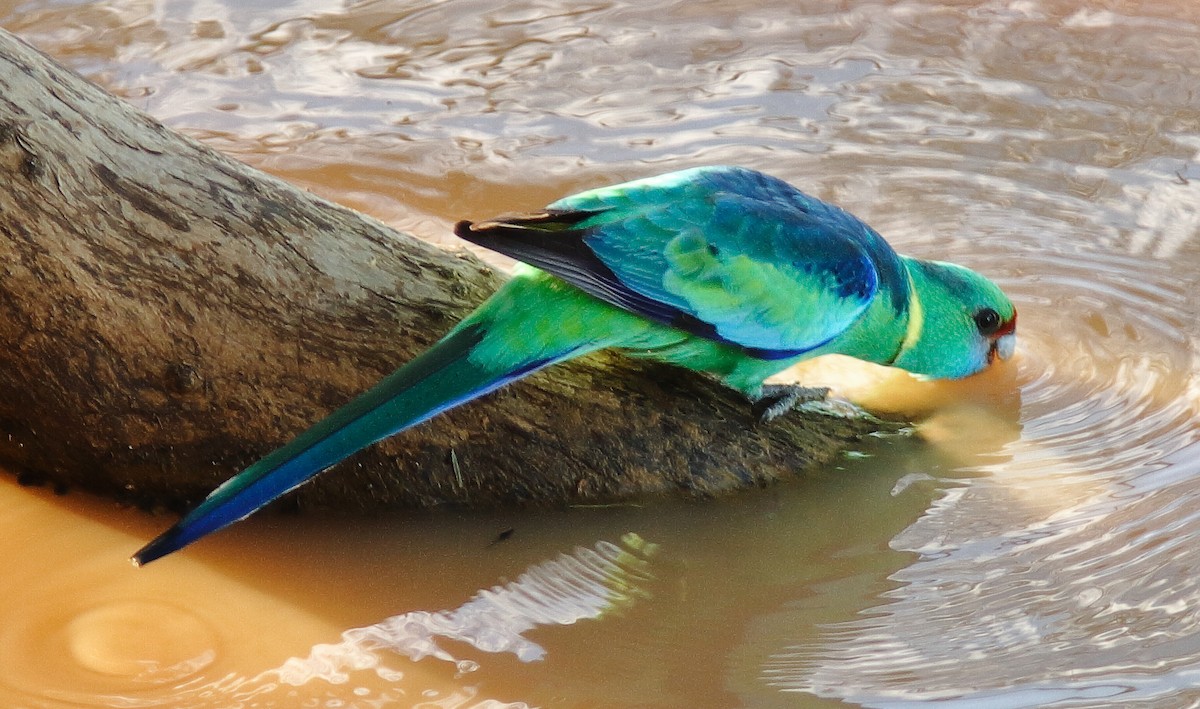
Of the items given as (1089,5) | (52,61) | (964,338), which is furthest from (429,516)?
(1089,5)

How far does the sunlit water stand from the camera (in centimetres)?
239

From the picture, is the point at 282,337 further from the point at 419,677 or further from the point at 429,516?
the point at 419,677

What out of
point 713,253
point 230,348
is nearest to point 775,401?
point 713,253

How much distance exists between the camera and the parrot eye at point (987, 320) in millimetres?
3351

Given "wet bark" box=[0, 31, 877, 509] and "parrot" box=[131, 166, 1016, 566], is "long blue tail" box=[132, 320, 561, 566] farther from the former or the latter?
"wet bark" box=[0, 31, 877, 509]

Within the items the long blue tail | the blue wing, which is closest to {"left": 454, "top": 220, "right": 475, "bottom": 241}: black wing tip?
the blue wing

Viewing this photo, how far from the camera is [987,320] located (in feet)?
11.1

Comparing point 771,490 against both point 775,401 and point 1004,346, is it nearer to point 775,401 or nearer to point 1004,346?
point 775,401

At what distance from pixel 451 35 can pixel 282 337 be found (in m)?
3.11

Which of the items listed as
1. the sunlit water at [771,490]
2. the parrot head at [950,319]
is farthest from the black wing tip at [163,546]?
the parrot head at [950,319]

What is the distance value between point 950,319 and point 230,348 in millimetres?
1955

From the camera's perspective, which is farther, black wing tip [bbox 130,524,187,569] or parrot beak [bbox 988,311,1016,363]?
parrot beak [bbox 988,311,1016,363]

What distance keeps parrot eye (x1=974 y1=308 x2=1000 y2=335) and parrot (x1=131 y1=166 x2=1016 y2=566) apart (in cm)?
31

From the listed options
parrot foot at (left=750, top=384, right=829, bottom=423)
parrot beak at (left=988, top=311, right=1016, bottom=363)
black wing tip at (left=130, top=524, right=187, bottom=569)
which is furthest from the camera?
parrot beak at (left=988, top=311, right=1016, bottom=363)
